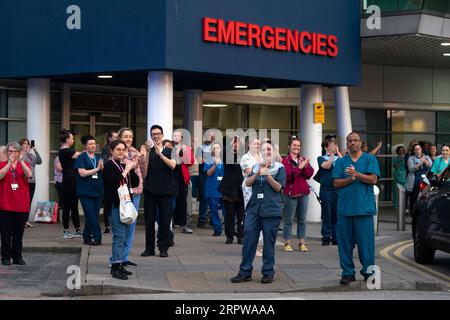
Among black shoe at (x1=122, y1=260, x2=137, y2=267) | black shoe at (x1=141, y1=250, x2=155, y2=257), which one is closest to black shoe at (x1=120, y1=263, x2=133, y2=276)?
black shoe at (x1=122, y1=260, x2=137, y2=267)

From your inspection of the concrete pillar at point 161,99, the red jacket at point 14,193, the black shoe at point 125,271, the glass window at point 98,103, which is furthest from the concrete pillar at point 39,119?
the black shoe at point 125,271

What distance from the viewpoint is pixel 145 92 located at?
924 inches

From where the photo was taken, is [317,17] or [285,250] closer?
[285,250]

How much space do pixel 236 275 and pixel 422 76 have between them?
691 inches

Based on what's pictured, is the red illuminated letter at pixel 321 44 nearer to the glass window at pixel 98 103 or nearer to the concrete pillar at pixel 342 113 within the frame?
the concrete pillar at pixel 342 113

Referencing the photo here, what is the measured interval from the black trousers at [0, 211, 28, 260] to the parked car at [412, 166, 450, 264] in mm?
6259

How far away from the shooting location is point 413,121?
2889 cm

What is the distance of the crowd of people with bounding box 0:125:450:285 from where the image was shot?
11.9 metres

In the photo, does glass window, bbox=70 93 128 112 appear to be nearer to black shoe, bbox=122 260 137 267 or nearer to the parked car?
black shoe, bbox=122 260 137 267

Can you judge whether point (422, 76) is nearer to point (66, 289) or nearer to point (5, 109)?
point (5, 109)

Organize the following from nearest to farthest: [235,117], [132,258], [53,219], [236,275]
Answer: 1. [236,275]
2. [132,258]
3. [53,219]
4. [235,117]

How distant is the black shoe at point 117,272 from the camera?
11909mm

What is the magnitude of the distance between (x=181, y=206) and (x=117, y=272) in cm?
652

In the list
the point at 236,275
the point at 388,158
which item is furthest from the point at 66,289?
the point at 388,158
